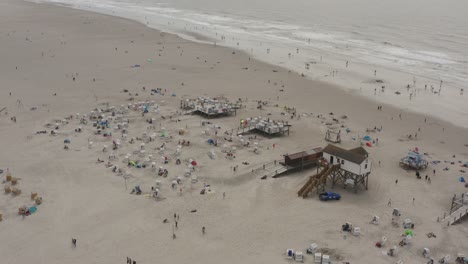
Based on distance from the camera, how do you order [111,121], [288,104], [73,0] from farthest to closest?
1. [73,0]
2. [288,104]
3. [111,121]

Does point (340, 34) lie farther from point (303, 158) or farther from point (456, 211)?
point (456, 211)

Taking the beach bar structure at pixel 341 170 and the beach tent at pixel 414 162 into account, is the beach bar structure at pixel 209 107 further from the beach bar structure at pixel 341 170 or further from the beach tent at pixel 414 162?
the beach tent at pixel 414 162

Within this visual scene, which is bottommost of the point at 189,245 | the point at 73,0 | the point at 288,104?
the point at 189,245

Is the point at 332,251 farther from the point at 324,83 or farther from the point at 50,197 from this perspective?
the point at 324,83

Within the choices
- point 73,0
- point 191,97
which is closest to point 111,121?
point 191,97

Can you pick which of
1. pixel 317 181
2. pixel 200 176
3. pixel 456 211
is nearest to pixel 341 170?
pixel 317 181

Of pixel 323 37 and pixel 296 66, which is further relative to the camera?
pixel 323 37
